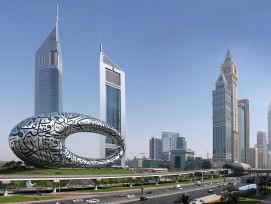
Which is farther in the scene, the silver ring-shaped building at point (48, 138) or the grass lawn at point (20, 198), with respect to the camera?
the silver ring-shaped building at point (48, 138)

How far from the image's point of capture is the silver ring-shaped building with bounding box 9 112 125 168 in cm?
9844

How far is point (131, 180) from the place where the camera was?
109875 mm

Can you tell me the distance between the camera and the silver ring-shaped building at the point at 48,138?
9844cm

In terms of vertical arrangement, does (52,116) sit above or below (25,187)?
above

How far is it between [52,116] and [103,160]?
26874 mm

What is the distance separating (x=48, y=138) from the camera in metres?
100

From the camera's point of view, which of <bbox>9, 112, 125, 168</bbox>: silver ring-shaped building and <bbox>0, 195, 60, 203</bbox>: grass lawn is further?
<bbox>9, 112, 125, 168</bbox>: silver ring-shaped building

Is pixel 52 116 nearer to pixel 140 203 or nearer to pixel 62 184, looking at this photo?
pixel 62 184

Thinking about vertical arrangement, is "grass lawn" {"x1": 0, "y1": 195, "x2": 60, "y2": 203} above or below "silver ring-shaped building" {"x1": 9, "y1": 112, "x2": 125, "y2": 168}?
below

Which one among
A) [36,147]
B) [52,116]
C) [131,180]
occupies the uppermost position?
[52,116]

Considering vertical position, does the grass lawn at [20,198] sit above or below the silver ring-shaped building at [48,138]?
below

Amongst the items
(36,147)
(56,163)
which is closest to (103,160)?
(56,163)

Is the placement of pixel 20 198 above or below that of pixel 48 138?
below

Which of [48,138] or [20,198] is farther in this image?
[48,138]
